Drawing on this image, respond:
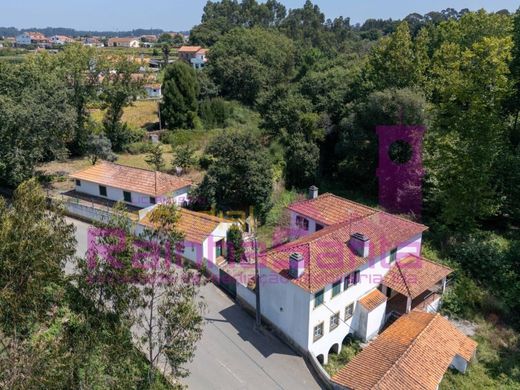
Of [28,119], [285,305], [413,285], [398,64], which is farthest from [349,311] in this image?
[398,64]

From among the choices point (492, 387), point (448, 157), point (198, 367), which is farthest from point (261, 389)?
→ point (448, 157)

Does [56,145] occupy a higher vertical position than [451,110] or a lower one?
lower

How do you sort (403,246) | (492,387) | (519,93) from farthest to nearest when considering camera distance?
(519,93) → (403,246) → (492,387)

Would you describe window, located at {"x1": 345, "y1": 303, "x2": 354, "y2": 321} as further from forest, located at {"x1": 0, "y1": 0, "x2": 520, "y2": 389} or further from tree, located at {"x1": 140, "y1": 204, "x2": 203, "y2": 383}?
tree, located at {"x1": 140, "y1": 204, "x2": 203, "y2": 383}

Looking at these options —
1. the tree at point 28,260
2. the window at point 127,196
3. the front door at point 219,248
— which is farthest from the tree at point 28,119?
the tree at point 28,260

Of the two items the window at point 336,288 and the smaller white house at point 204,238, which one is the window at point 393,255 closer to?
the window at point 336,288

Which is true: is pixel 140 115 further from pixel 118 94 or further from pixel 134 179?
pixel 134 179

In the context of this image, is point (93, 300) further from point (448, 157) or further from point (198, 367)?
point (448, 157)
